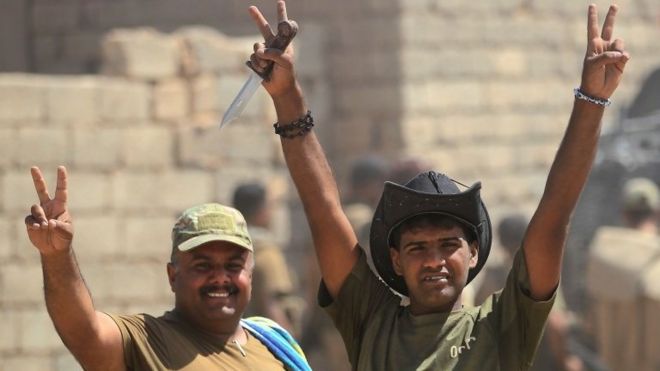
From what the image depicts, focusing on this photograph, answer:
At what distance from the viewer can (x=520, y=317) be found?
463 centimetres

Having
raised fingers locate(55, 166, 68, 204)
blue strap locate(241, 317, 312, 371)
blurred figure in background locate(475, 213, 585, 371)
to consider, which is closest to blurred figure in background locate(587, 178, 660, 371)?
blurred figure in background locate(475, 213, 585, 371)

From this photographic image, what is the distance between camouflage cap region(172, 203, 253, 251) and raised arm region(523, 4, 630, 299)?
3.14 feet

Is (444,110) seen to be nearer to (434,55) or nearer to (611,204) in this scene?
(434,55)

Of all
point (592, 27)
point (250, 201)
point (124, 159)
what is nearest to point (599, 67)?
point (592, 27)

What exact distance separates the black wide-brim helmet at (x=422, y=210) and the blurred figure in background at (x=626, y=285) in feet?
18.6

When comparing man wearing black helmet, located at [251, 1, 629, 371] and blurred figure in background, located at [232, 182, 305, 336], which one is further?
blurred figure in background, located at [232, 182, 305, 336]

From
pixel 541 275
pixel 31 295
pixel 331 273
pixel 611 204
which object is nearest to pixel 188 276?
pixel 331 273

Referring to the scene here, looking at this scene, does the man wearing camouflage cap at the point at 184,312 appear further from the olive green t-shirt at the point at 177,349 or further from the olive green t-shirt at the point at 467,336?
the olive green t-shirt at the point at 467,336

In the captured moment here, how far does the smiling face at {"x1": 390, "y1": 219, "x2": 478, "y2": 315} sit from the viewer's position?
4625mm

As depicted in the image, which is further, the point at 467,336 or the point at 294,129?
the point at 294,129

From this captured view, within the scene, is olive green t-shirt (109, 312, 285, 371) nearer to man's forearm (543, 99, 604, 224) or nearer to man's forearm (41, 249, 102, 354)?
man's forearm (41, 249, 102, 354)

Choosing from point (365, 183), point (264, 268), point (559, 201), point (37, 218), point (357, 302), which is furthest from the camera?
point (365, 183)

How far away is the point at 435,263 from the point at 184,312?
0.90 metres

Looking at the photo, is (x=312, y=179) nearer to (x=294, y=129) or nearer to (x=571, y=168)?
(x=294, y=129)
